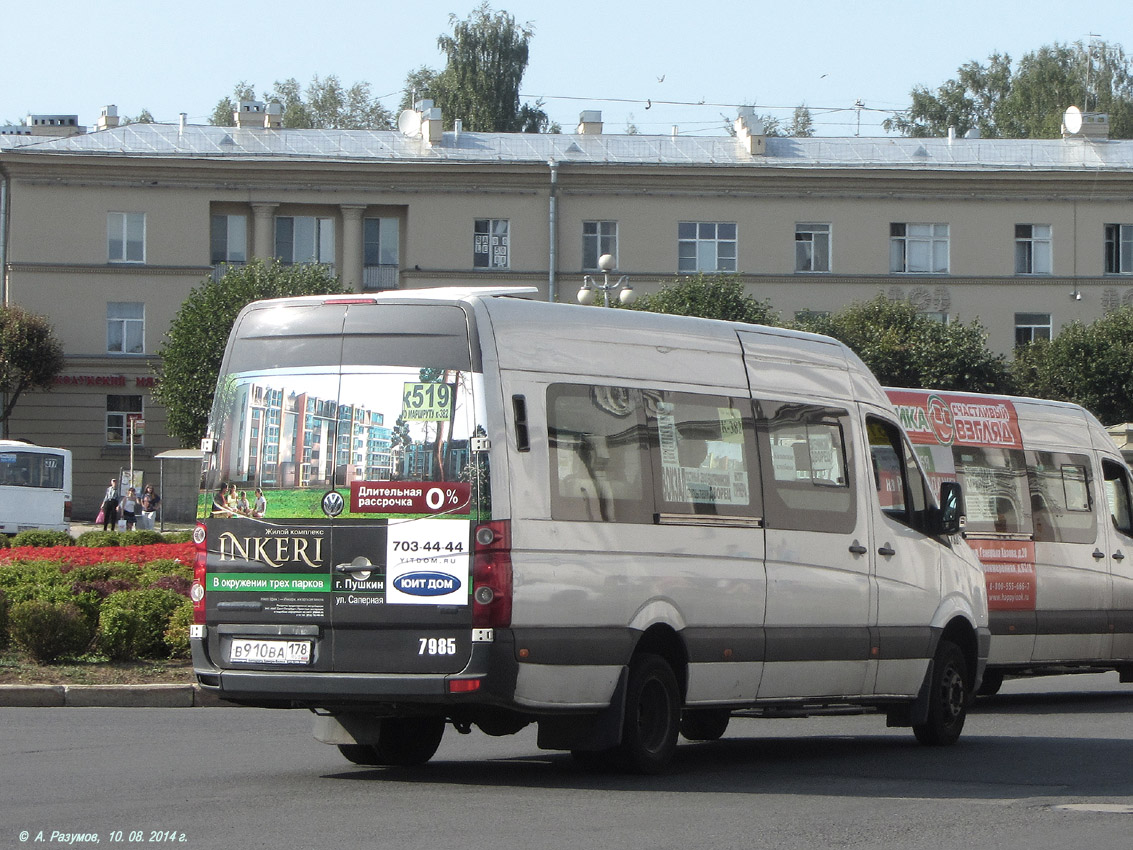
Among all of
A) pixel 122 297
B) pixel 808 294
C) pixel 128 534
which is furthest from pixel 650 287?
pixel 128 534

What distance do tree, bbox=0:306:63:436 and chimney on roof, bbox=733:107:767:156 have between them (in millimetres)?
23651

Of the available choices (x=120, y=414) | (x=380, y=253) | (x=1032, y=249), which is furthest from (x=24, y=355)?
(x=1032, y=249)

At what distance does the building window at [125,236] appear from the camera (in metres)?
53.1

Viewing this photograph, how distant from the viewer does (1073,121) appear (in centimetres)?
5806

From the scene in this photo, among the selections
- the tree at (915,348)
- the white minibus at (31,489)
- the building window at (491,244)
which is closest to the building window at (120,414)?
the white minibus at (31,489)

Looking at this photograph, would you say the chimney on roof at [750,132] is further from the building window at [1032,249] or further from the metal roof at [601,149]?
the building window at [1032,249]

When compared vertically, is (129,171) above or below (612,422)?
above

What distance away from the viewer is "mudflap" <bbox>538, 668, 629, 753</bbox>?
8.92 m

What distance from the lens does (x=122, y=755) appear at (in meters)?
10.1

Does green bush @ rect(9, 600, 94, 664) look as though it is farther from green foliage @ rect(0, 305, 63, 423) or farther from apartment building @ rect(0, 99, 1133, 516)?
apartment building @ rect(0, 99, 1133, 516)

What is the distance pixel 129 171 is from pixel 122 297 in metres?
4.02

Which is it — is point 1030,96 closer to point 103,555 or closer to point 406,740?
point 103,555

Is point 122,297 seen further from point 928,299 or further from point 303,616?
point 303,616

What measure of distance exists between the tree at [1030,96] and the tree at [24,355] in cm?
3864
